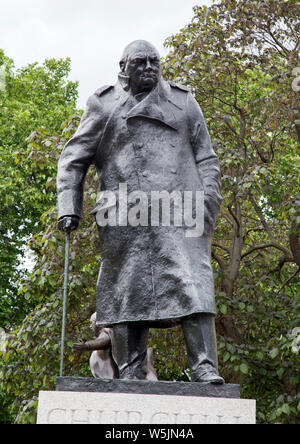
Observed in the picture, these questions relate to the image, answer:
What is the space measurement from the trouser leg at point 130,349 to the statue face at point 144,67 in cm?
172

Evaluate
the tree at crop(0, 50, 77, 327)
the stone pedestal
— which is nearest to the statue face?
the stone pedestal

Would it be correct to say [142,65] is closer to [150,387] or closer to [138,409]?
[150,387]

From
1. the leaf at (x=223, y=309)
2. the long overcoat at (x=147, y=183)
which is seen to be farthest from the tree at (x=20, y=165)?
Answer: the long overcoat at (x=147, y=183)

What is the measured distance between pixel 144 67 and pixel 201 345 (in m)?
2.00

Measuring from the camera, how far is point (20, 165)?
19.2 meters

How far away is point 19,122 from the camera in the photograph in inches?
830

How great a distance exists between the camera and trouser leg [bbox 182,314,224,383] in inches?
201

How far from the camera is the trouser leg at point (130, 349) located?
5.45 m

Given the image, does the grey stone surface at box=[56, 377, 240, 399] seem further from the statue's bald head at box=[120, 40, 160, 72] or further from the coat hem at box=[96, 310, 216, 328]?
the statue's bald head at box=[120, 40, 160, 72]

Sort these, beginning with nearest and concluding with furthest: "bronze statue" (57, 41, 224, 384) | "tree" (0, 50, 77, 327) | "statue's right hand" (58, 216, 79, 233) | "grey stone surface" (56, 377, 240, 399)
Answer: "grey stone surface" (56, 377, 240, 399) < "bronze statue" (57, 41, 224, 384) < "statue's right hand" (58, 216, 79, 233) < "tree" (0, 50, 77, 327)

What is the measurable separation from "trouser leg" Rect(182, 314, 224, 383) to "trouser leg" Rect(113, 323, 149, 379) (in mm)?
400
